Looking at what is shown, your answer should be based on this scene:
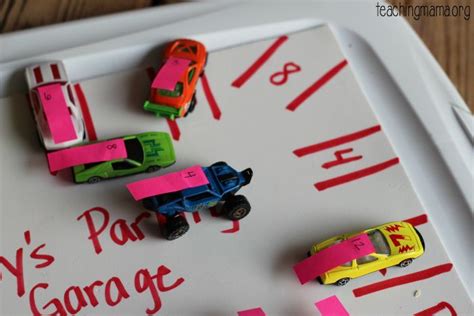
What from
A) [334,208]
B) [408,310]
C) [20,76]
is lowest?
[408,310]

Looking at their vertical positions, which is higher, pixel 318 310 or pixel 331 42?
pixel 331 42

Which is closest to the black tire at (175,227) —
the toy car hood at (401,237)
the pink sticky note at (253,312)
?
the pink sticky note at (253,312)

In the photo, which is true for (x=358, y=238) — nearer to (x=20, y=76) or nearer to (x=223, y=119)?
(x=223, y=119)

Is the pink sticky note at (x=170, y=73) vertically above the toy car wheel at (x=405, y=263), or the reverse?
the pink sticky note at (x=170, y=73)

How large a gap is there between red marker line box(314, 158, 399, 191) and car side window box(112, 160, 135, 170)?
208mm

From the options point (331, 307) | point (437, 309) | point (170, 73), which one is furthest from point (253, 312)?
point (170, 73)

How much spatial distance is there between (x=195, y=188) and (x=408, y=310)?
0.25 meters

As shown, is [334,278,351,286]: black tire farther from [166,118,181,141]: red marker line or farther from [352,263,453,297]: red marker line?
[166,118,181,141]: red marker line

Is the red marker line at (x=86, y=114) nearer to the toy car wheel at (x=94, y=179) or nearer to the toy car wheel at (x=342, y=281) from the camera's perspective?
the toy car wheel at (x=94, y=179)

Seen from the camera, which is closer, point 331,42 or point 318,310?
point 318,310

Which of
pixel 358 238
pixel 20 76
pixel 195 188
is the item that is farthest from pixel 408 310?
pixel 20 76

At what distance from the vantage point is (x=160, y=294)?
63 centimetres

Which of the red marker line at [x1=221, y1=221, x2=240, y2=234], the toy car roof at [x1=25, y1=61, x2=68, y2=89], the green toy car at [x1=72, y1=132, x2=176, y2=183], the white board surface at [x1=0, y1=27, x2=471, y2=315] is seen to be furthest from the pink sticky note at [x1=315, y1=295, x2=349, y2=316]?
the toy car roof at [x1=25, y1=61, x2=68, y2=89]

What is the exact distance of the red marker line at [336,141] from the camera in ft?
2.37
